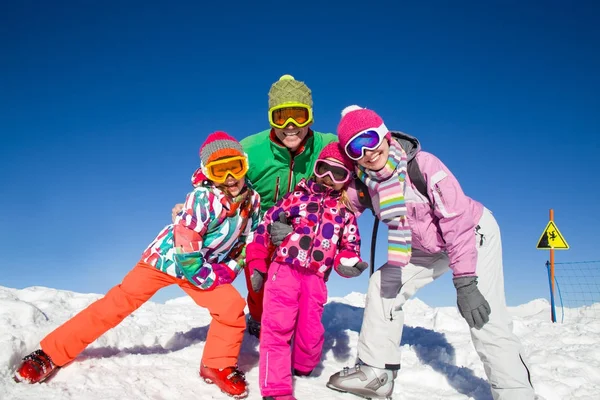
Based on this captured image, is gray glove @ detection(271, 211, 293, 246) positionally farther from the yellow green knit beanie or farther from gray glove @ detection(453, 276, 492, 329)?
Result: gray glove @ detection(453, 276, 492, 329)

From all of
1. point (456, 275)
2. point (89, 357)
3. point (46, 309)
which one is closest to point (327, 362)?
point (456, 275)

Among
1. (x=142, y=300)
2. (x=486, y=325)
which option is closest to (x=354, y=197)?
(x=486, y=325)

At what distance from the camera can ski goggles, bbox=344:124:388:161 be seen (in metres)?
3.50

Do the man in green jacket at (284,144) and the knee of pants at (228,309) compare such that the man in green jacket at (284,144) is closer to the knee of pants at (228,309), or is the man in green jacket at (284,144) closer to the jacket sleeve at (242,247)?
the jacket sleeve at (242,247)

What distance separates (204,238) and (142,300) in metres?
0.73

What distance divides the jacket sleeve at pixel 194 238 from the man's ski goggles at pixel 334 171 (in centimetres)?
96

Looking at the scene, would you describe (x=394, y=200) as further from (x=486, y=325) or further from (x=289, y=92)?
(x=289, y=92)

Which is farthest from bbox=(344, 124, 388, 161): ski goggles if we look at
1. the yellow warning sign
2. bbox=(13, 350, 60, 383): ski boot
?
the yellow warning sign

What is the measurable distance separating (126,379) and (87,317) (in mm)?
585

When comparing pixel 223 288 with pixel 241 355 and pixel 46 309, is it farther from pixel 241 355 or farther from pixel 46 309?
pixel 46 309

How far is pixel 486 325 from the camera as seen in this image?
3510 mm

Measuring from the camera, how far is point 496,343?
11.4 feet

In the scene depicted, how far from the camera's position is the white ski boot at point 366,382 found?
3719 millimetres

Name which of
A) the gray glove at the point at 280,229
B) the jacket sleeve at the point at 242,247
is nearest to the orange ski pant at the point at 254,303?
the jacket sleeve at the point at 242,247
